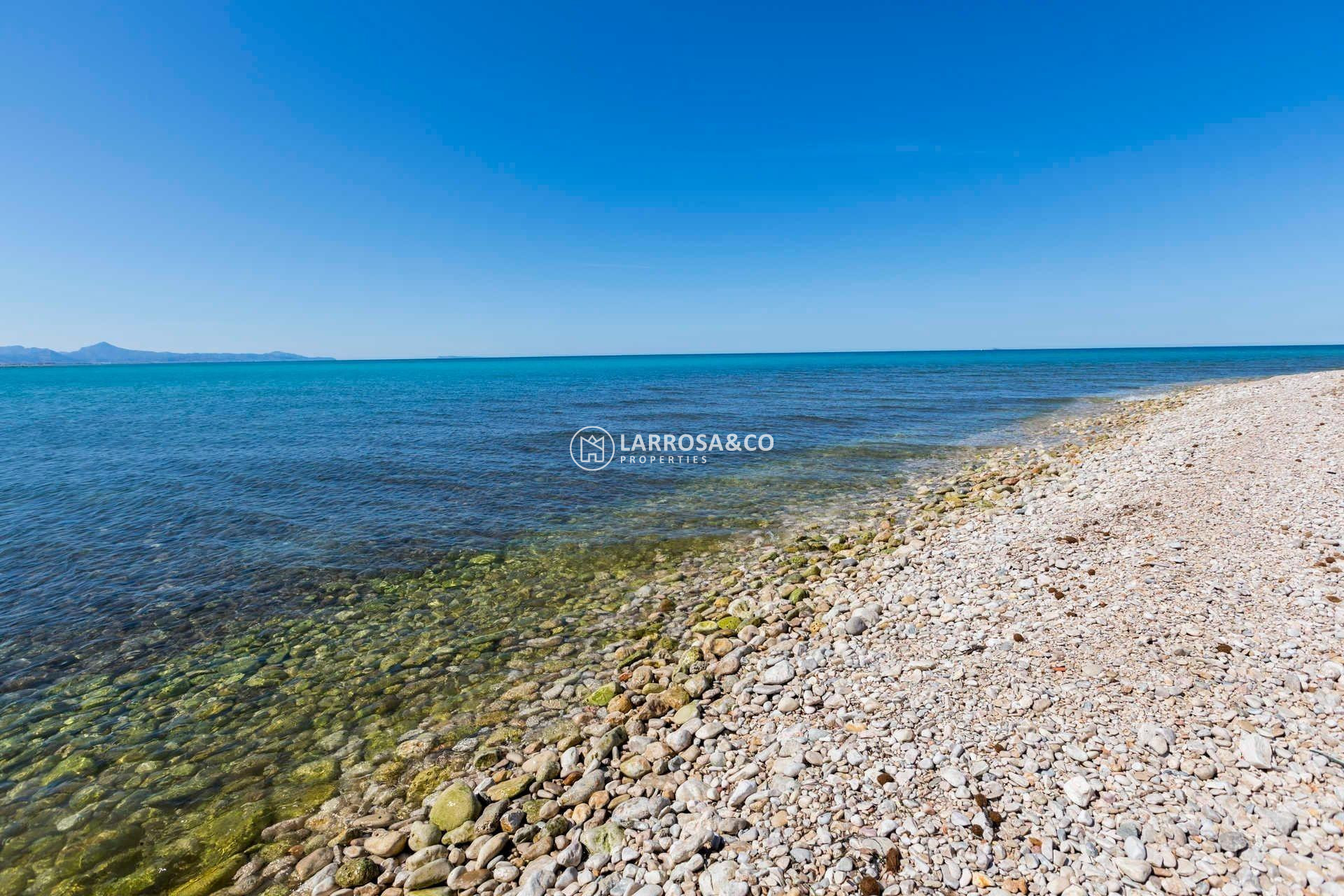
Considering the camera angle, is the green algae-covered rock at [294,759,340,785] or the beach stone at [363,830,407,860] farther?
the green algae-covered rock at [294,759,340,785]

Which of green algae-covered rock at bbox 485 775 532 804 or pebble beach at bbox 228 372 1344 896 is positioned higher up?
pebble beach at bbox 228 372 1344 896

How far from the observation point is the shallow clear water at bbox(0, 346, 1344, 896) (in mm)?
6598

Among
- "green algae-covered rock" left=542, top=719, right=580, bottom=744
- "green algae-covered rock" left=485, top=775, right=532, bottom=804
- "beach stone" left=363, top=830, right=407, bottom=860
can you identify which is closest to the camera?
"beach stone" left=363, top=830, right=407, bottom=860

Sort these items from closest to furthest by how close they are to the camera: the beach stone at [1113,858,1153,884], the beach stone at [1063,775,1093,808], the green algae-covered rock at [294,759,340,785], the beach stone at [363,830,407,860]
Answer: the beach stone at [1113,858,1153,884] → the beach stone at [1063,775,1093,808] → the beach stone at [363,830,407,860] → the green algae-covered rock at [294,759,340,785]

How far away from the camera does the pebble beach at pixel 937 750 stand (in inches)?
164

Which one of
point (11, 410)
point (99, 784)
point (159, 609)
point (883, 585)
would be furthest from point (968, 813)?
point (11, 410)

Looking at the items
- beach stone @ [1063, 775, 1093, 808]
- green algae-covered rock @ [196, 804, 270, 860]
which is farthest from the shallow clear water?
A: beach stone @ [1063, 775, 1093, 808]

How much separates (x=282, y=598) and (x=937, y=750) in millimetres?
12484

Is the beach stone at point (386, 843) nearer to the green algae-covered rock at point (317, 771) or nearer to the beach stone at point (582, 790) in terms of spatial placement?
the green algae-covered rock at point (317, 771)

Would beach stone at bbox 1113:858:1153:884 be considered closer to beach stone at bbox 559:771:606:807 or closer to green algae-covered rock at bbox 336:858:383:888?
beach stone at bbox 559:771:606:807

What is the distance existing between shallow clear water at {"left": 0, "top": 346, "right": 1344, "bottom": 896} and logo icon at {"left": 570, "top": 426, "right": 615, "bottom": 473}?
0.78 meters

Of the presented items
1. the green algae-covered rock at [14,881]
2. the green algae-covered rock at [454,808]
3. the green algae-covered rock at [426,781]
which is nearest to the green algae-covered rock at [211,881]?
the green algae-covered rock at [14,881]

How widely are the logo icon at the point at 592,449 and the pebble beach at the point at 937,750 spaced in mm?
14278

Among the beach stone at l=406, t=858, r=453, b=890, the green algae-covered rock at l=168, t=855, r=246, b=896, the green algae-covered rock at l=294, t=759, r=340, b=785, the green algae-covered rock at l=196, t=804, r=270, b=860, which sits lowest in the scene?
the green algae-covered rock at l=168, t=855, r=246, b=896
